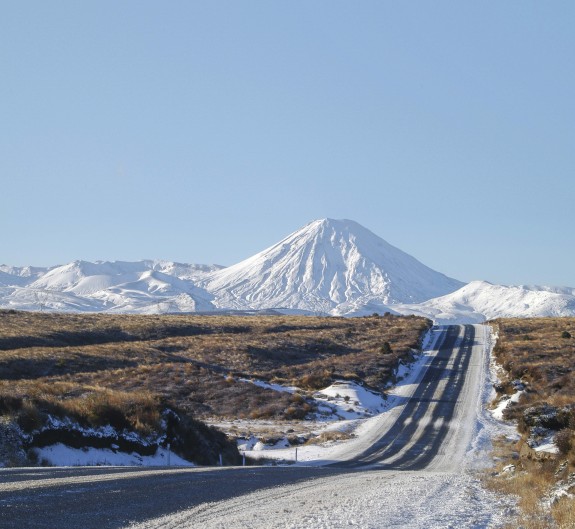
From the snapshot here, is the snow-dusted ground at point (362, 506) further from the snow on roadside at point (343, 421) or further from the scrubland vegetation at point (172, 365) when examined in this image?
the snow on roadside at point (343, 421)

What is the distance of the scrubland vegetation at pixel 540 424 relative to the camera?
14.2 m

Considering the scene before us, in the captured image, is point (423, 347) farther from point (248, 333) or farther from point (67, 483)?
point (67, 483)

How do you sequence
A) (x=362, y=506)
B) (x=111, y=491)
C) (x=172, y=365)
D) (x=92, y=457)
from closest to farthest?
(x=111, y=491)
(x=362, y=506)
(x=92, y=457)
(x=172, y=365)

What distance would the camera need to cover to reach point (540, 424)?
27594 millimetres

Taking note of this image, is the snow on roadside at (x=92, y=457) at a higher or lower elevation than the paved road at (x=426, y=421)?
higher

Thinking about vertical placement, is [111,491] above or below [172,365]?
above

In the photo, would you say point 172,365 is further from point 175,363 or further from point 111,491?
point 111,491

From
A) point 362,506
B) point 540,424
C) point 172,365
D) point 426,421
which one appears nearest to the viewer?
point 362,506

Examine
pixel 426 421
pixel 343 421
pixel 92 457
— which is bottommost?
pixel 343 421

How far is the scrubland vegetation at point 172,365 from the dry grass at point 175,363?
7cm

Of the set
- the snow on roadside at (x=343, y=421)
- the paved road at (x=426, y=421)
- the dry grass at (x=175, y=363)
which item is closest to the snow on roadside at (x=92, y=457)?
the dry grass at (x=175, y=363)

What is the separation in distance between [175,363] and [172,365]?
70.2 inches

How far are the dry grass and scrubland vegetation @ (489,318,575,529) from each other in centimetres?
1185

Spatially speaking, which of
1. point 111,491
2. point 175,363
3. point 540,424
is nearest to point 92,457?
point 111,491
